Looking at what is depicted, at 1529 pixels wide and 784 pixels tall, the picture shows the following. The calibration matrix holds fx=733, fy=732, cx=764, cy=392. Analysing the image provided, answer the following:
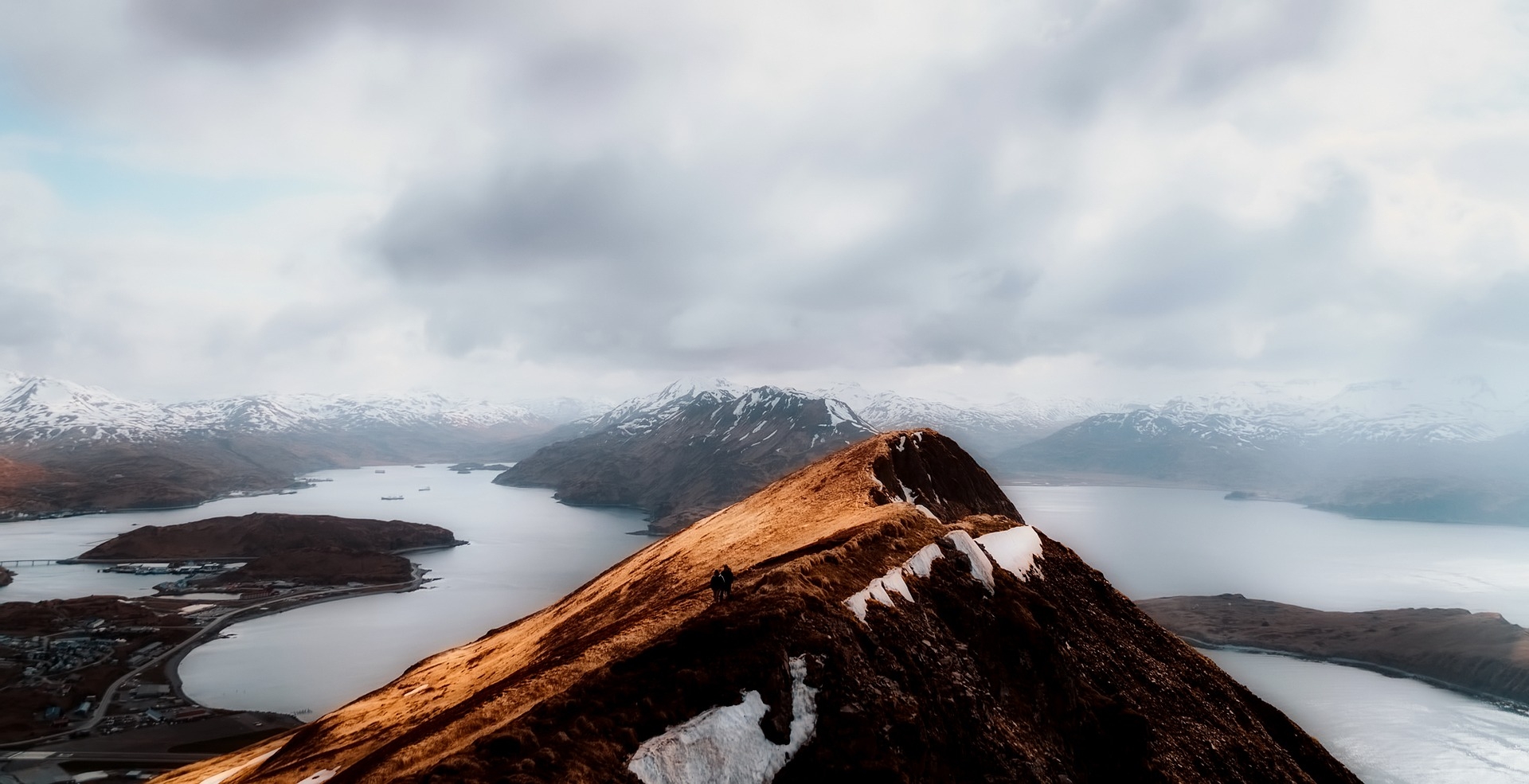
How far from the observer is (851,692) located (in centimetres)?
2191

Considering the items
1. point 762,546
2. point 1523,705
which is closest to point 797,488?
point 762,546

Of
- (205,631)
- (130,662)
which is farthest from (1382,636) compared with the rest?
(205,631)

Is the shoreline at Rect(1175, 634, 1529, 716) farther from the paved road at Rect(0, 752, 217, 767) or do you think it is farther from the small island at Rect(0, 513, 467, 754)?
the small island at Rect(0, 513, 467, 754)

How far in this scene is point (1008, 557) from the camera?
3450cm

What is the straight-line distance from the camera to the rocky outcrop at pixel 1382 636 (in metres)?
134

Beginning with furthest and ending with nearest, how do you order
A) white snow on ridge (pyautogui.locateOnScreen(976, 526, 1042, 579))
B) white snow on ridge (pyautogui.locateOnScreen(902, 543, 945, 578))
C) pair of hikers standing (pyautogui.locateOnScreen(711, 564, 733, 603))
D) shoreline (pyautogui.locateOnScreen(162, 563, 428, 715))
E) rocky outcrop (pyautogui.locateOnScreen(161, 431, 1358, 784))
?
shoreline (pyautogui.locateOnScreen(162, 563, 428, 715)) → white snow on ridge (pyautogui.locateOnScreen(976, 526, 1042, 579)) → white snow on ridge (pyautogui.locateOnScreen(902, 543, 945, 578)) → pair of hikers standing (pyautogui.locateOnScreen(711, 564, 733, 603)) → rocky outcrop (pyautogui.locateOnScreen(161, 431, 1358, 784))

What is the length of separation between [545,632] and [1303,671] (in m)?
153

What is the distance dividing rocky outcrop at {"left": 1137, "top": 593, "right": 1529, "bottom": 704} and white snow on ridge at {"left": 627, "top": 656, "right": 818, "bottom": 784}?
16181 centimetres

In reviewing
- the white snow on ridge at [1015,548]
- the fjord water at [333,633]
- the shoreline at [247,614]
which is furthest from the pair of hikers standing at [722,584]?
the fjord water at [333,633]

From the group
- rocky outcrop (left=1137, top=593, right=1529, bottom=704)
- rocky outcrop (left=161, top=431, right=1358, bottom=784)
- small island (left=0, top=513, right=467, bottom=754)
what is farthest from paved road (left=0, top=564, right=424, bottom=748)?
rocky outcrop (left=1137, top=593, right=1529, bottom=704)

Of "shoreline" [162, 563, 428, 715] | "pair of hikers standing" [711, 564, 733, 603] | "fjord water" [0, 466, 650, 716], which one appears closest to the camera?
"pair of hikers standing" [711, 564, 733, 603]

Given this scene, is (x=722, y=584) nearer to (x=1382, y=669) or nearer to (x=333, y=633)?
(x=333, y=633)

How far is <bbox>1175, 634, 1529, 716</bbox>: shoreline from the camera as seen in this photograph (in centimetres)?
12612

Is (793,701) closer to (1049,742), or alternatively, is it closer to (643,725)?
(643,725)
